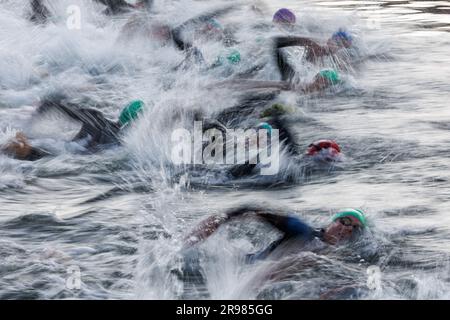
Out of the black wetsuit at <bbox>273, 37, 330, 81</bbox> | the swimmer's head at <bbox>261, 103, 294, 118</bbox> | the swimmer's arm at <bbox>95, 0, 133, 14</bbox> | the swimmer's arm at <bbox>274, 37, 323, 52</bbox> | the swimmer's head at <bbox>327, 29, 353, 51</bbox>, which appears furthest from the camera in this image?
the swimmer's arm at <bbox>95, 0, 133, 14</bbox>

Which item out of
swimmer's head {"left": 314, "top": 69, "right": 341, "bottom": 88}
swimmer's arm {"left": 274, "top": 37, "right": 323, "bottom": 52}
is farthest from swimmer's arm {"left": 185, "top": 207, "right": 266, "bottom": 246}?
swimmer's arm {"left": 274, "top": 37, "right": 323, "bottom": 52}

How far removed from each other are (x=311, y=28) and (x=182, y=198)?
250 inches

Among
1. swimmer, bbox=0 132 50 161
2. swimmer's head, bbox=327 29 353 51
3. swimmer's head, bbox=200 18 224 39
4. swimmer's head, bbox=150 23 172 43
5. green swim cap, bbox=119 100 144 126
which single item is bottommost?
swimmer, bbox=0 132 50 161

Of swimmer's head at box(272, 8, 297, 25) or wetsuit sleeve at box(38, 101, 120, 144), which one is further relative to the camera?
swimmer's head at box(272, 8, 297, 25)

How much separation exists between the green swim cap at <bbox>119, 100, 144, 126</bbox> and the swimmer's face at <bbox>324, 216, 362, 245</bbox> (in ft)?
9.30

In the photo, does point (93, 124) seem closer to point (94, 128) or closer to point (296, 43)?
point (94, 128)

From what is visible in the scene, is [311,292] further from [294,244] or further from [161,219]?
[161,219]

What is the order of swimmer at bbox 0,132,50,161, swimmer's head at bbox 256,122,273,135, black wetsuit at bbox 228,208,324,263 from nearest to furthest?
black wetsuit at bbox 228,208,324,263
swimmer at bbox 0,132,50,161
swimmer's head at bbox 256,122,273,135

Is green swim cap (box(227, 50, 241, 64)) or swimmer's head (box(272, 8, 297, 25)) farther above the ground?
swimmer's head (box(272, 8, 297, 25))

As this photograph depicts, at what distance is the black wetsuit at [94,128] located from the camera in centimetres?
718

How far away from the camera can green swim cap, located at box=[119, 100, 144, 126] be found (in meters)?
7.38

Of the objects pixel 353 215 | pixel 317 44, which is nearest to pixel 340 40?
pixel 317 44

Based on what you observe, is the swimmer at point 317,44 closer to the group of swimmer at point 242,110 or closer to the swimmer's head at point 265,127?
the group of swimmer at point 242,110

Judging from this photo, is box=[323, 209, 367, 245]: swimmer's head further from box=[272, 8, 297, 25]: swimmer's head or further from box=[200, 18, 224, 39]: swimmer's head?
box=[272, 8, 297, 25]: swimmer's head
